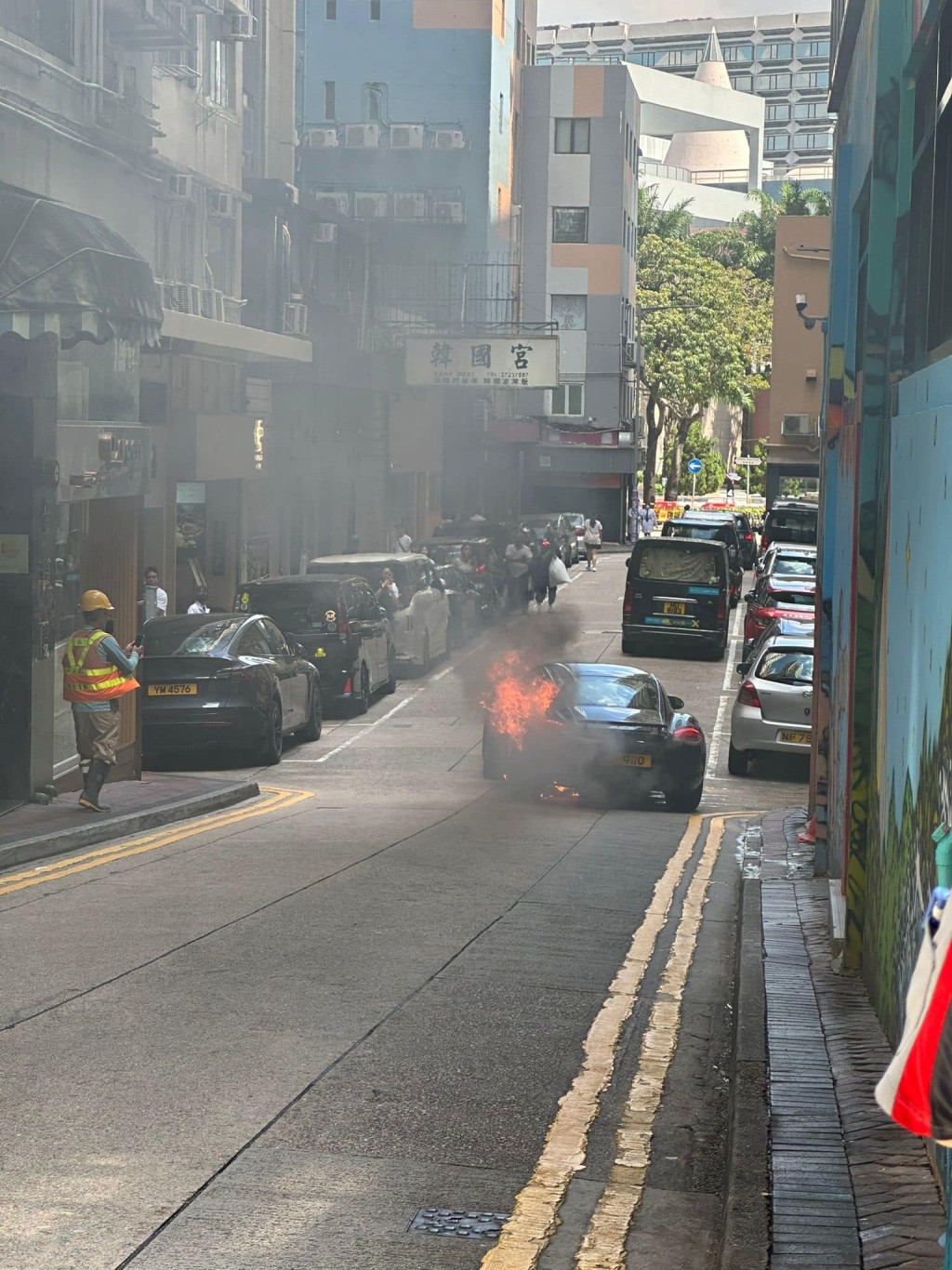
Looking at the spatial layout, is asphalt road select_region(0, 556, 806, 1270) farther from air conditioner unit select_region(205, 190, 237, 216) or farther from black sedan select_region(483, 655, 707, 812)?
air conditioner unit select_region(205, 190, 237, 216)

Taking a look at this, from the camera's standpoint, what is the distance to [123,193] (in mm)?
22891

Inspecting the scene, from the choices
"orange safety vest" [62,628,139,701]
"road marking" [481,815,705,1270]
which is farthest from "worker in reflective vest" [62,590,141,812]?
"road marking" [481,815,705,1270]

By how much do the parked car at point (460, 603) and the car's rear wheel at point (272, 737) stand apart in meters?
11.7

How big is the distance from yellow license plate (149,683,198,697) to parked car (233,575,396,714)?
3605 mm

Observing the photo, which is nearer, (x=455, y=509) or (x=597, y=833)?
(x=597, y=833)

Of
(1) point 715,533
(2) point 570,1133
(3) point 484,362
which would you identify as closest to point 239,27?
(3) point 484,362

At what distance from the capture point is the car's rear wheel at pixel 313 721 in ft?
73.5

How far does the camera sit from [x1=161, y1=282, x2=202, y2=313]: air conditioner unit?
28.2 m

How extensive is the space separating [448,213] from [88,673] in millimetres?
34439

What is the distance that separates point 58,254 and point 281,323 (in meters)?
20.9

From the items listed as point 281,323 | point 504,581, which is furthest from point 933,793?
point 504,581

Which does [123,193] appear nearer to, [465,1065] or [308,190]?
[465,1065]

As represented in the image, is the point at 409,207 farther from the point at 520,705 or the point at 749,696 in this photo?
the point at 520,705

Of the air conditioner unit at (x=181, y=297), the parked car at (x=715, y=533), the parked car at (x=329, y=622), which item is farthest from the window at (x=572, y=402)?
the parked car at (x=329, y=622)
